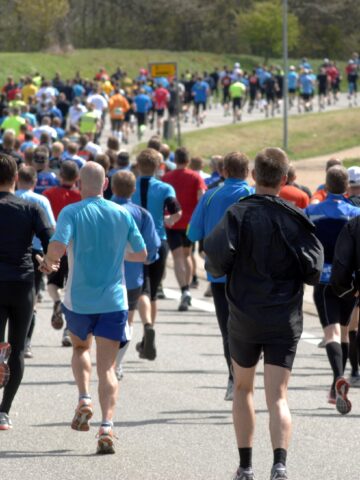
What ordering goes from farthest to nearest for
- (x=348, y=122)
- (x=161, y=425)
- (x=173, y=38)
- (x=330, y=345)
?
(x=173, y=38) → (x=348, y=122) → (x=330, y=345) → (x=161, y=425)

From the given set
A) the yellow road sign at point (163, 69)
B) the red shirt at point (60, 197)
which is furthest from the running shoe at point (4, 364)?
the yellow road sign at point (163, 69)

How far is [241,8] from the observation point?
94.7 metres

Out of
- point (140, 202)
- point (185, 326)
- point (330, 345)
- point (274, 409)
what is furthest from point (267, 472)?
point (185, 326)

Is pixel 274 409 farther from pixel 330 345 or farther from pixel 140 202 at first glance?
pixel 140 202

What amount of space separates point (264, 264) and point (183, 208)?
926 cm

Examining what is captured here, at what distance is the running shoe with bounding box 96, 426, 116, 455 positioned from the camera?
8.59m

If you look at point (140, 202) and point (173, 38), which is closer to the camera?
point (140, 202)

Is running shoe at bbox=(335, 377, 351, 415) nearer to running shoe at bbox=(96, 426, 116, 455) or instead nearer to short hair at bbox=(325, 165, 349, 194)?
short hair at bbox=(325, 165, 349, 194)

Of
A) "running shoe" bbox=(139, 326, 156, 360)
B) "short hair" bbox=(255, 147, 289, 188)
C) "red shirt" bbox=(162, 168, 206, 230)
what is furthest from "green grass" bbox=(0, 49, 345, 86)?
"short hair" bbox=(255, 147, 289, 188)

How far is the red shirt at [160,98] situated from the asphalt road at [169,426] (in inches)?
1298

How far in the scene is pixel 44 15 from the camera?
8038 cm

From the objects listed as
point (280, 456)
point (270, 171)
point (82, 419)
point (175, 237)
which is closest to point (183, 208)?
point (175, 237)

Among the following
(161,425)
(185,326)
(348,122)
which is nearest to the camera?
(161,425)

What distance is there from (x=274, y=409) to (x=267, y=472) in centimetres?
92
